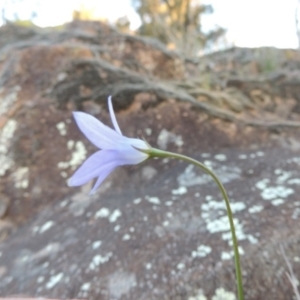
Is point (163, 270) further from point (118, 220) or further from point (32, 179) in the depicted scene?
point (32, 179)

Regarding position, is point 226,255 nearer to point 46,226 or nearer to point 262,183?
point 262,183

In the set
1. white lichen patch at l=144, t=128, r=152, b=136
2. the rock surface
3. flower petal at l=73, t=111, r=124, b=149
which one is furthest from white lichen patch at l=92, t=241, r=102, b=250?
flower petal at l=73, t=111, r=124, b=149

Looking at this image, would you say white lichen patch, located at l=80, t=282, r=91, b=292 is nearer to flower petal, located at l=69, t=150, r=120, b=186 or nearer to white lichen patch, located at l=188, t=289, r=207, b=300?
white lichen patch, located at l=188, t=289, r=207, b=300

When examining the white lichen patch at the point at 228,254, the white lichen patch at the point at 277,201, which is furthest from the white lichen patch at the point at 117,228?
the white lichen patch at the point at 277,201

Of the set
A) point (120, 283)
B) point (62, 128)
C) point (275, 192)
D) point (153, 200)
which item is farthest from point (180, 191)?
Answer: point (62, 128)

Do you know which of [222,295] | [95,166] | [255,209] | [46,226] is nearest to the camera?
[95,166]

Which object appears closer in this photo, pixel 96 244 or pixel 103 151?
pixel 103 151

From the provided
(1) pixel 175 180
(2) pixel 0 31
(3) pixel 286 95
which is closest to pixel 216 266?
(1) pixel 175 180

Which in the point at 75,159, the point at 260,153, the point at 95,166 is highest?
the point at 95,166
